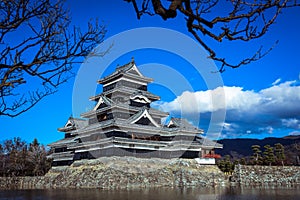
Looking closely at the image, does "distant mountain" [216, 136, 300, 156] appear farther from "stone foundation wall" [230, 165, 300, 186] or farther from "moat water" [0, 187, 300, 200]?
"moat water" [0, 187, 300, 200]

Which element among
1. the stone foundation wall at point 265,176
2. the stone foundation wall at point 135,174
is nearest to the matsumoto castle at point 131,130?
the stone foundation wall at point 135,174

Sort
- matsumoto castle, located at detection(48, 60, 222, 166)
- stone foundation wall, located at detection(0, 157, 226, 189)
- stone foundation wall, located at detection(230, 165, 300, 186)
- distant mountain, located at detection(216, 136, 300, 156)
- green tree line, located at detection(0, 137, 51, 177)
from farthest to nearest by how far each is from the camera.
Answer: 1. distant mountain, located at detection(216, 136, 300, 156)
2. green tree line, located at detection(0, 137, 51, 177)
3. stone foundation wall, located at detection(230, 165, 300, 186)
4. matsumoto castle, located at detection(48, 60, 222, 166)
5. stone foundation wall, located at detection(0, 157, 226, 189)

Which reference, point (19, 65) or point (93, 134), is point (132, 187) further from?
point (19, 65)

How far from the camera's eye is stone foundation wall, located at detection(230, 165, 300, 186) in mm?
30250

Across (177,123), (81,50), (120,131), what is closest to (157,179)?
(120,131)

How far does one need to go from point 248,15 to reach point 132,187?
23254 millimetres

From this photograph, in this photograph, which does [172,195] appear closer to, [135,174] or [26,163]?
[135,174]

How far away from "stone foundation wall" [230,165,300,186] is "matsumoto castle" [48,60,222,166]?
12.7ft

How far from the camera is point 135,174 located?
26.0m

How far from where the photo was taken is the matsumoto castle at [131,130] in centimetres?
2778

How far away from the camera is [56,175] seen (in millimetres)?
33500

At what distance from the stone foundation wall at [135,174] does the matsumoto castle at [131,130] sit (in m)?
0.87

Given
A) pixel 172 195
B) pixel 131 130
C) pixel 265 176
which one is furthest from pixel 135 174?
pixel 265 176

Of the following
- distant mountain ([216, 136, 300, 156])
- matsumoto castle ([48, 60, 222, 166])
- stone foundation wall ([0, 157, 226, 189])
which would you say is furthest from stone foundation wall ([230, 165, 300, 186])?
distant mountain ([216, 136, 300, 156])
